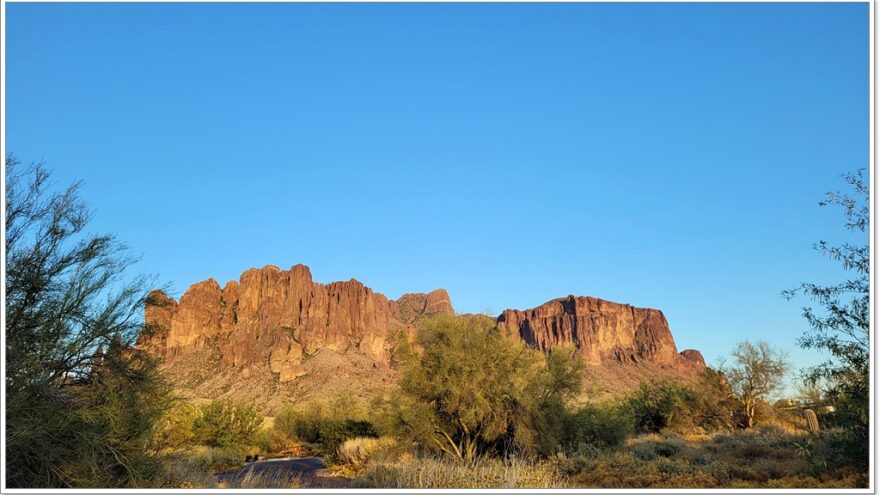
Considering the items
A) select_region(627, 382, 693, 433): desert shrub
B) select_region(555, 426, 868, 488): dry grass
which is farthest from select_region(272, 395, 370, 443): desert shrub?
select_region(555, 426, 868, 488): dry grass

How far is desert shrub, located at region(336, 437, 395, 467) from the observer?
86.2ft

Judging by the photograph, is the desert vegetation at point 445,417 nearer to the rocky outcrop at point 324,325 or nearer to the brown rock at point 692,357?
the rocky outcrop at point 324,325

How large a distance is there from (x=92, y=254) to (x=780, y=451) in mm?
21827

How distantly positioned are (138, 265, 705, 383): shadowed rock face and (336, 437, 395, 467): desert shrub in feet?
188

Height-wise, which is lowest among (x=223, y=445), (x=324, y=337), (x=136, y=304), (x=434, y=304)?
(x=223, y=445)

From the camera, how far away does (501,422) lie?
24.5 meters

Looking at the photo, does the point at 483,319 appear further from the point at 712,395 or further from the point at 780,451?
the point at 712,395

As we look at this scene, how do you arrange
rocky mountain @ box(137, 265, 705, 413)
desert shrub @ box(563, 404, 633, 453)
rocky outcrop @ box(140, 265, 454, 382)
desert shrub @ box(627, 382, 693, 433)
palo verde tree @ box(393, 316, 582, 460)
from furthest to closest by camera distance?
rocky outcrop @ box(140, 265, 454, 382) < rocky mountain @ box(137, 265, 705, 413) < desert shrub @ box(627, 382, 693, 433) < desert shrub @ box(563, 404, 633, 453) < palo verde tree @ box(393, 316, 582, 460)

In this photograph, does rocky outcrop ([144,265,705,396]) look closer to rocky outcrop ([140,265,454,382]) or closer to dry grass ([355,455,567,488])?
rocky outcrop ([140,265,454,382])

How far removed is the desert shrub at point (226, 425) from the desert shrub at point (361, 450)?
36.1 feet

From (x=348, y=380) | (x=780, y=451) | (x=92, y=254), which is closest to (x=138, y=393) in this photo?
(x=92, y=254)

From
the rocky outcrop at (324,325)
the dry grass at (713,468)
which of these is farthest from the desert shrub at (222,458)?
the rocky outcrop at (324,325)

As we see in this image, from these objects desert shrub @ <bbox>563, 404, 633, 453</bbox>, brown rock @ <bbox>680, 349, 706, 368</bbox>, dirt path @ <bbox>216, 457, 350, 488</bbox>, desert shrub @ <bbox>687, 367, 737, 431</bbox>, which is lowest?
dirt path @ <bbox>216, 457, 350, 488</bbox>

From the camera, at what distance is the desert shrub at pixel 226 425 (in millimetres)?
39562
